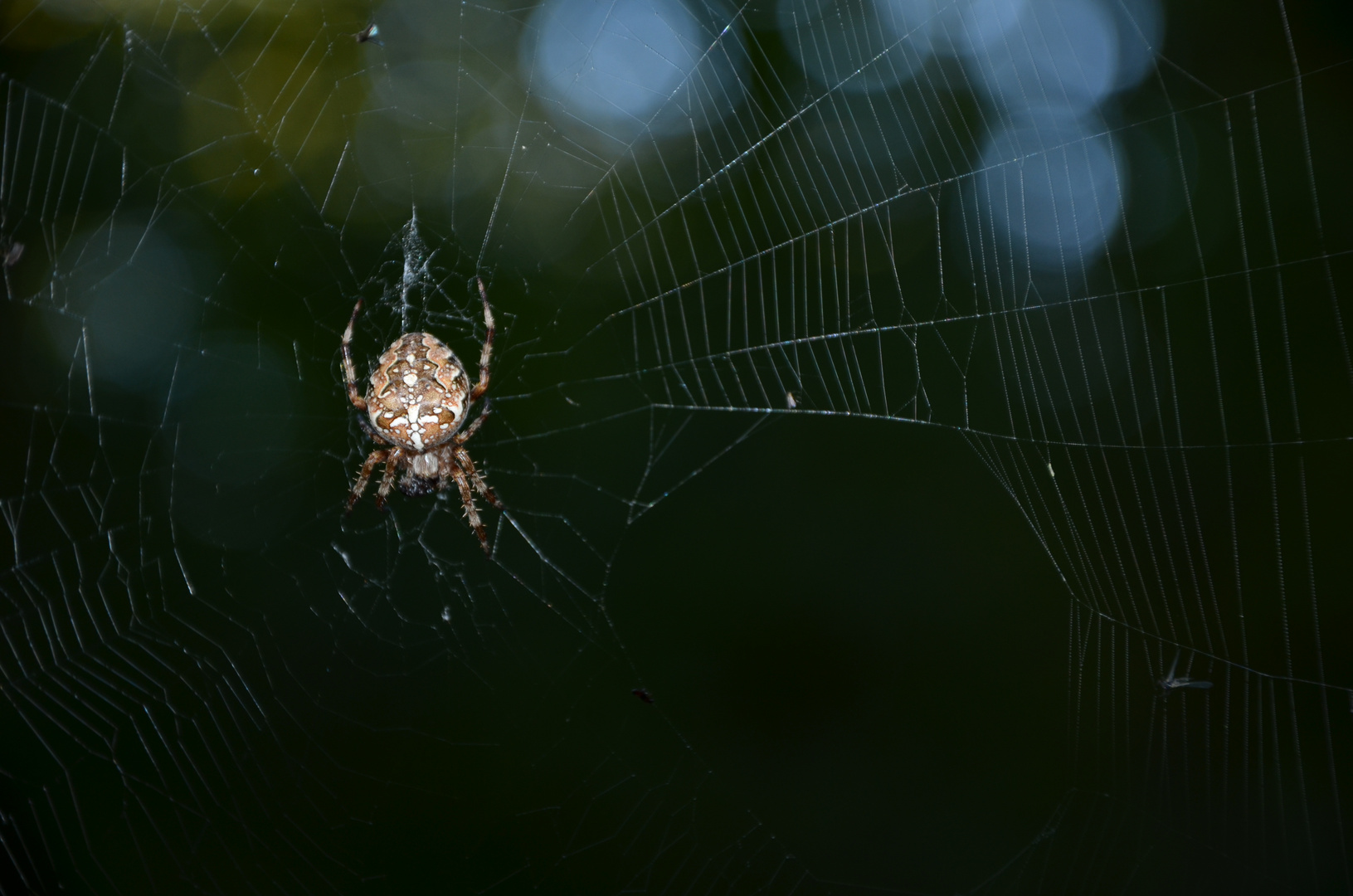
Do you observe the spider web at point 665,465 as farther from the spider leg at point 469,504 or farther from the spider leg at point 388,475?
the spider leg at point 469,504

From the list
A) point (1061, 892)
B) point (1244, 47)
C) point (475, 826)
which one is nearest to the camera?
point (1061, 892)

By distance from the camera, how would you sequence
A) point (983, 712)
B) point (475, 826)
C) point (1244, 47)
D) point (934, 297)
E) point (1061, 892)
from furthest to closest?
point (934, 297)
point (983, 712)
point (475, 826)
point (1244, 47)
point (1061, 892)

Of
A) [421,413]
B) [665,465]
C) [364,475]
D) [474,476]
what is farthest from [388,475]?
[665,465]

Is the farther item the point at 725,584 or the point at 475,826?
the point at 725,584

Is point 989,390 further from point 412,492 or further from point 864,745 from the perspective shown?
point 412,492

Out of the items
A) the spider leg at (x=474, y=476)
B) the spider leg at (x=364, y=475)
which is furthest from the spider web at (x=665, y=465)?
the spider leg at (x=474, y=476)

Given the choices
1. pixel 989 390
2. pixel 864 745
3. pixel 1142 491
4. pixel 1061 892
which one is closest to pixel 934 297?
pixel 989 390

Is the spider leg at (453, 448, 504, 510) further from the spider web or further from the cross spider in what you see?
the spider web
